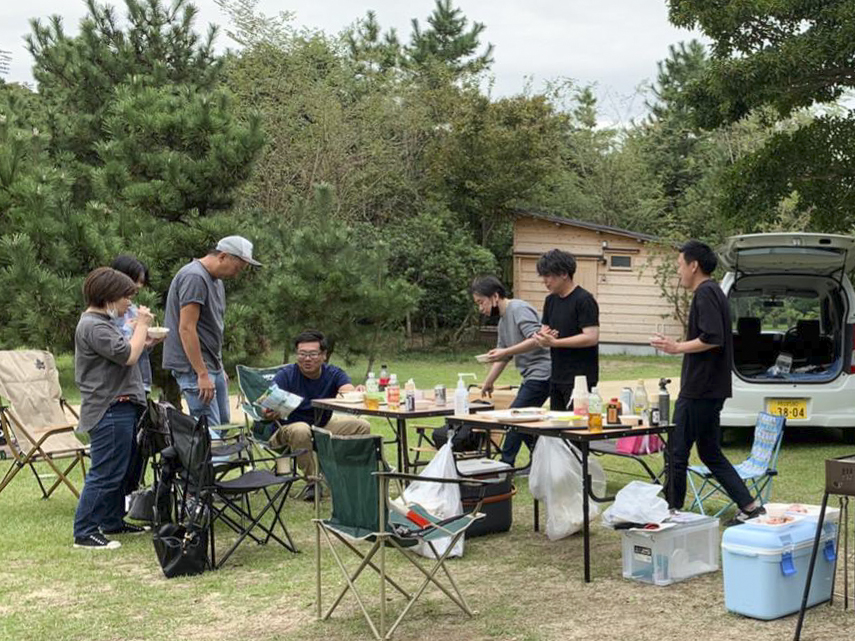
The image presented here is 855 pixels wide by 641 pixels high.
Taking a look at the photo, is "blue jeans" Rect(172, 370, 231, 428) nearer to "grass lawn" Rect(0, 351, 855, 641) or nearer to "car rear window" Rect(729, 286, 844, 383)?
"grass lawn" Rect(0, 351, 855, 641)

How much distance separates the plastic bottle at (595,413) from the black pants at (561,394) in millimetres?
1105

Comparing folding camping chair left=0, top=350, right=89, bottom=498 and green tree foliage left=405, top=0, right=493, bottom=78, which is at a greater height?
green tree foliage left=405, top=0, right=493, bottom=78

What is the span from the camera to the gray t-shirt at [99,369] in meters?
5.79

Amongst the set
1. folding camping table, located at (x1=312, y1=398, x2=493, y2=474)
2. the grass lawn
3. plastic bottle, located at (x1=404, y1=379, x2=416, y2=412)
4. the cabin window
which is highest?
the cabin window

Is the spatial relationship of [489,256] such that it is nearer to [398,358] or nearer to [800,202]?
[398,358]

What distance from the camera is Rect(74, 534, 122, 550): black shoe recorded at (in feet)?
19.4

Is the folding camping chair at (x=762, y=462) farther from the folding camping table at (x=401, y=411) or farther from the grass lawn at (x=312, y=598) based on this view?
the folding camping table at (x=401, y=411)

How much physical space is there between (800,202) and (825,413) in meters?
2.80

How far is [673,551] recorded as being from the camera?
499 cm

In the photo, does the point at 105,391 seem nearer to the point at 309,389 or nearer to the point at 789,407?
the point at 309,389

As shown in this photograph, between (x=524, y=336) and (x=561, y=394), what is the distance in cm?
68

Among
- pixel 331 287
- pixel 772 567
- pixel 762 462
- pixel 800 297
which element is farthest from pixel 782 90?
pixel 772 567

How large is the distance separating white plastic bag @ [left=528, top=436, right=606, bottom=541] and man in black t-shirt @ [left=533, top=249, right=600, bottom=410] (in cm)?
69

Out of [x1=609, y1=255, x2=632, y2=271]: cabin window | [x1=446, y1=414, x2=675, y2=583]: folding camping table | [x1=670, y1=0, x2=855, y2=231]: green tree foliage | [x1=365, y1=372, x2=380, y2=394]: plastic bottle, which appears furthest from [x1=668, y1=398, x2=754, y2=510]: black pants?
[x1=609, y1=255, x2=632, y2=271]: cabin window
